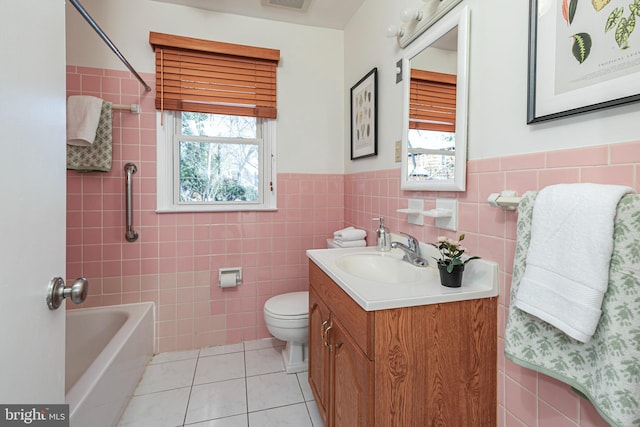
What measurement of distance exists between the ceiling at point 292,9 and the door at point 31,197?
1.56m

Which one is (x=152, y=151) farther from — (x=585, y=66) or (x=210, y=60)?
(x=585, y=66)

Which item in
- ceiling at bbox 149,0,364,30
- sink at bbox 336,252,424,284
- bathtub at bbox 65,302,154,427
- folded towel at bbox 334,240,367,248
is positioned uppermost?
ceiling at bbox 149,0,364,30

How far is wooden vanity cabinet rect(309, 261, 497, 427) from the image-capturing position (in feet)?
2.92

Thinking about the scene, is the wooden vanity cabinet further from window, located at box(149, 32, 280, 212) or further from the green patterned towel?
window, located at box(149, 32, 280, 212)

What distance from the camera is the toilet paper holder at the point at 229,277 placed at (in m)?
2.14

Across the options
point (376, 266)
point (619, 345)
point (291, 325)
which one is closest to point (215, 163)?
point (291, 325)

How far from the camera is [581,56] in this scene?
758 mm

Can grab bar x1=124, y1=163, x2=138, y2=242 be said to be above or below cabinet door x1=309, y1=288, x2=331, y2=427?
above

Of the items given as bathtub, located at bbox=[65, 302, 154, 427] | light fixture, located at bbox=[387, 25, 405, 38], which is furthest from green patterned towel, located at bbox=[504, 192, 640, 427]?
bathtub, located at bbox=[65, 302, 154, 427]

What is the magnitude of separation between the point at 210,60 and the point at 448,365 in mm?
2252

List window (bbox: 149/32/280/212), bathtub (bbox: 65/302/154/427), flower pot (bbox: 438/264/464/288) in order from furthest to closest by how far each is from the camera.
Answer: window (bbox: 149/32/280/212), bathtub (bbox: 65/302/154/427), flower pot (bbox: 438/264/464/288)

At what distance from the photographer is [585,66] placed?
2.46 ft

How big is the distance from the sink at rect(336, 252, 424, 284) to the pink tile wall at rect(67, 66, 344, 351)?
875 millimetres

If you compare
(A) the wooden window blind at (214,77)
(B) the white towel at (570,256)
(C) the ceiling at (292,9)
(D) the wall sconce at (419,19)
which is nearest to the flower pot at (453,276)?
(B) the white towel at (570,256)
